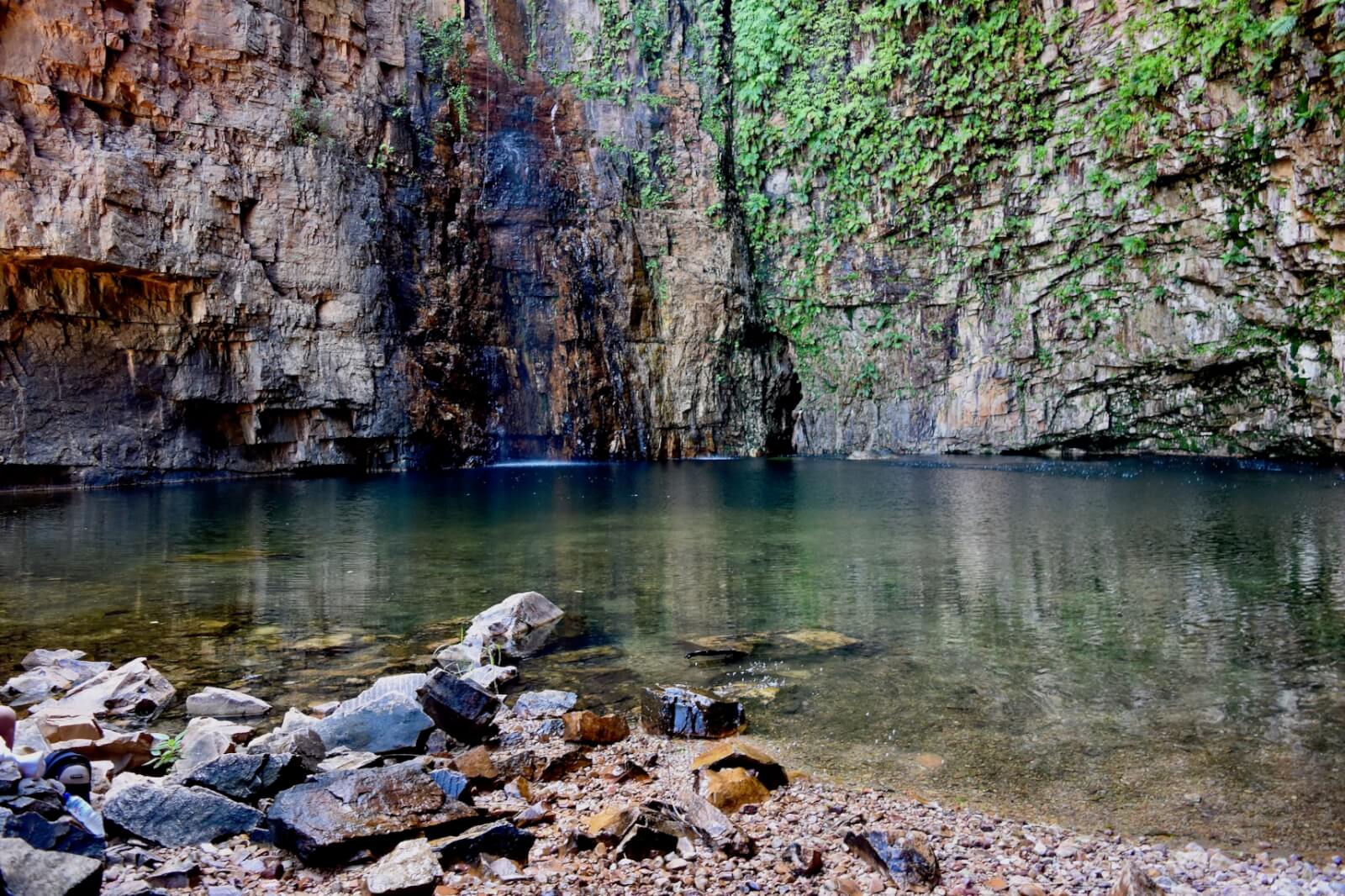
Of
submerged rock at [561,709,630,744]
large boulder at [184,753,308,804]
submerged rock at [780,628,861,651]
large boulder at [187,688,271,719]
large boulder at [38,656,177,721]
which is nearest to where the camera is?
large boulder at [184,753,308,804]

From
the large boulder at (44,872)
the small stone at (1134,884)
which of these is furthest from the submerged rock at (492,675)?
the small stone at (1134,884)

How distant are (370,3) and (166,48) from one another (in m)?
9.90

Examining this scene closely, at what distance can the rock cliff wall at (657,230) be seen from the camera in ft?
87.3

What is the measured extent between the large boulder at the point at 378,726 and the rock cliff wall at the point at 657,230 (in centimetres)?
2837

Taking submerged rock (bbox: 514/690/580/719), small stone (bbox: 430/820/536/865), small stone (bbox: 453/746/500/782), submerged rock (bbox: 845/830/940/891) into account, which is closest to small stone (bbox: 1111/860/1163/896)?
submerged rock (bbox: 845/830/940/891)

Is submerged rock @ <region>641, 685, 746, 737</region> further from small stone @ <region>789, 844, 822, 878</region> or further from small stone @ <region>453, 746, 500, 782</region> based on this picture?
small stone @ <region>789, 844, 822, 878</region>

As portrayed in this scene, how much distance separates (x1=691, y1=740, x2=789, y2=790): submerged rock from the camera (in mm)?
4273

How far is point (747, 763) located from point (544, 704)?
189 cm

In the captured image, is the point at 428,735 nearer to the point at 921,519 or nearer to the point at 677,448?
the point at 921,519

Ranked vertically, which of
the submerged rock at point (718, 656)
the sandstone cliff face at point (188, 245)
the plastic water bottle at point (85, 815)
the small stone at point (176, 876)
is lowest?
the submerged rock at point (718, 656)

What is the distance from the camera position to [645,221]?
141ft

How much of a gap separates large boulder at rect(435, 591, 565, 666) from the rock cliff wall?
86.4 ft

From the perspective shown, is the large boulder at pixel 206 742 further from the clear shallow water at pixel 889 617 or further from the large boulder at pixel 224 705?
the clear shallow water at pixel 889 617

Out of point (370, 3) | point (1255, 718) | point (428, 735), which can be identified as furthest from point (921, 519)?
point (370, 3)
